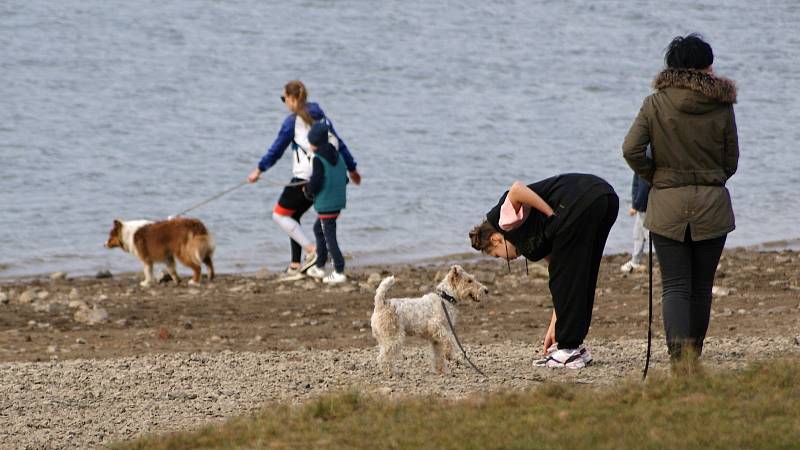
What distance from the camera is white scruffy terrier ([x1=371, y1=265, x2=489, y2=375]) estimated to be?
7.99 meters

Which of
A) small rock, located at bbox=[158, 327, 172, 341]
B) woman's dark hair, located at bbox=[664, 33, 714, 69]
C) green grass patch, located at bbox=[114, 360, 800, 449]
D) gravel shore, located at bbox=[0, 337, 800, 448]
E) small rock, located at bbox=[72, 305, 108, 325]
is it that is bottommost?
small rock, located at bbox=[72, 305, 108, 325]

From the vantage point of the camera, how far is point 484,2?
1682 inches

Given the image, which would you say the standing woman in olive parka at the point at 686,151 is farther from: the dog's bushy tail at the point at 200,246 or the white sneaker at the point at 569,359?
the dog's bushy tail at the point at 200,246

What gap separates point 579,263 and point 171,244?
310 inches

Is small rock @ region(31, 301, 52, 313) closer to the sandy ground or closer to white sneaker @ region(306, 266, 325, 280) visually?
the sandy ground

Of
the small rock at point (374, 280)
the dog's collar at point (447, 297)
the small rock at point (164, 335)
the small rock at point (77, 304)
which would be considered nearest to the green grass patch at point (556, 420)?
the dog's collar at point (447, 297)

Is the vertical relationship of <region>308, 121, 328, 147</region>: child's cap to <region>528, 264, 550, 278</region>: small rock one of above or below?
above

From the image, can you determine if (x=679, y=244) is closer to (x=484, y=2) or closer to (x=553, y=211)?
(x=553, y=211)

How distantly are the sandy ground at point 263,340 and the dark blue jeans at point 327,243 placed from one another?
0.99 ft

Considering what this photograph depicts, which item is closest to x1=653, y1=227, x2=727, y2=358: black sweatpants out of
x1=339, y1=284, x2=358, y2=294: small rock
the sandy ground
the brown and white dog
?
the sandy ground

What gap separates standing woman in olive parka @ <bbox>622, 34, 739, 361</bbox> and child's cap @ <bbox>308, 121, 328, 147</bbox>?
6447 mm

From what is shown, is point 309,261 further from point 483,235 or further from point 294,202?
point 483,235

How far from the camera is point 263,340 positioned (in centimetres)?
1084

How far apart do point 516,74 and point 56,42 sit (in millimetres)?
11833
